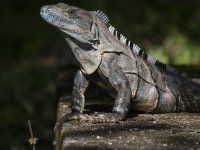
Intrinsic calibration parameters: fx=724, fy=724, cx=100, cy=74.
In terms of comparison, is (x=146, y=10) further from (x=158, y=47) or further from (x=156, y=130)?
(x=156, y=130)

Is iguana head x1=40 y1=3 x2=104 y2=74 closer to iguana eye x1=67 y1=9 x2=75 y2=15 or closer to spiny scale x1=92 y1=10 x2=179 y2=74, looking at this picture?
iguana eye x1=67 y1=9 x2=75 y2=15

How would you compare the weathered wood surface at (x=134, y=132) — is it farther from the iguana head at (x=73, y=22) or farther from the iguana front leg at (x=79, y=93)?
the iguana head at (x=73, y=22)

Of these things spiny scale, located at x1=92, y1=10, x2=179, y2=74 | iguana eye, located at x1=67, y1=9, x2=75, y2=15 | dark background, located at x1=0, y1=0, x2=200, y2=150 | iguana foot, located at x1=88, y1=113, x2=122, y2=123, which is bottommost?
dark background, located at x1=0, y1=0, x2=200, y2=150

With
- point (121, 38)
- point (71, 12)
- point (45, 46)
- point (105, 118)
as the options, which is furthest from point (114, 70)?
point (45, 46)

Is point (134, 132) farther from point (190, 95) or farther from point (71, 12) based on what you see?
point (71, 12)

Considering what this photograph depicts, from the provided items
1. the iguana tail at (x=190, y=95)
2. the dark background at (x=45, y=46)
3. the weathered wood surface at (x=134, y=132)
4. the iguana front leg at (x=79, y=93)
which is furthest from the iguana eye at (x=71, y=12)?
the dark background at (x=45, y=46)

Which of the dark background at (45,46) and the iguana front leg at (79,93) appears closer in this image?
the iguana front leg at (79,93)

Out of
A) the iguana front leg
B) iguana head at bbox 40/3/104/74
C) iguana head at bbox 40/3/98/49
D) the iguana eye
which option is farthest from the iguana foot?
the iguana eye

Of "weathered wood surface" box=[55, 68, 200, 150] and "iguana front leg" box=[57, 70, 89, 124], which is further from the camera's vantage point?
"iguana front leg" box=[57, 70, 89, 124]
